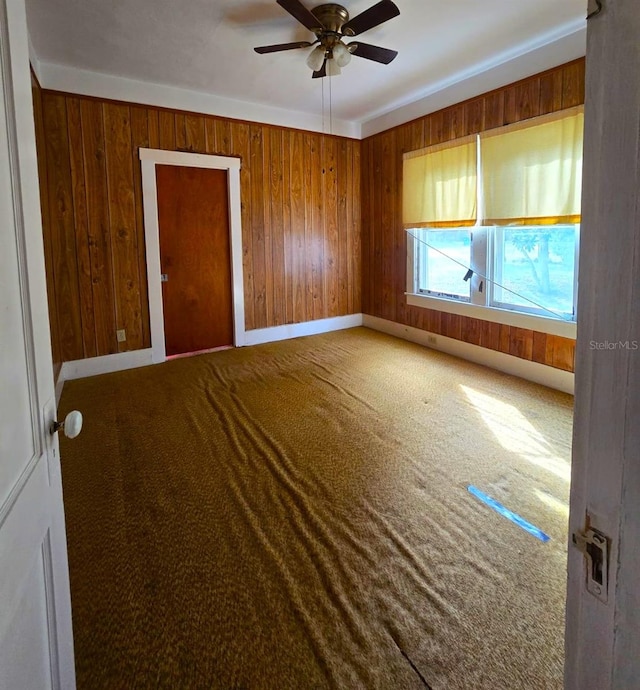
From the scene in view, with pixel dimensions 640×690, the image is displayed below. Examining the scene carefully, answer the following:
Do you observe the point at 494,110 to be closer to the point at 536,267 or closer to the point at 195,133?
the point at 536,267

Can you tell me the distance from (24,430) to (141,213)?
394 cm

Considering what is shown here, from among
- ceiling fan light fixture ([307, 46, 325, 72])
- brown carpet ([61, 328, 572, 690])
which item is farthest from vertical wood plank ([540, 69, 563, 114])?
brown carpet ([61, 328, 572, 690])

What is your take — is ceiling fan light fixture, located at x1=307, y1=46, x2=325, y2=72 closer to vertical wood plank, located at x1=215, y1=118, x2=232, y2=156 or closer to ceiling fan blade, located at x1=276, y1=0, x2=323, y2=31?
ceiling fan blade, located at x1=276, y1=0, x2=323, y2=31

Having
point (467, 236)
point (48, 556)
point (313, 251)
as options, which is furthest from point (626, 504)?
point (313, 251)

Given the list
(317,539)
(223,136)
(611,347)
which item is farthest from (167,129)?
(611,347)

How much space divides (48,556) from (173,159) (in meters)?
4.25

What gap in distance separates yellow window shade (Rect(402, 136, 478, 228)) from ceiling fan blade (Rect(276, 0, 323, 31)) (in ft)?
6.23

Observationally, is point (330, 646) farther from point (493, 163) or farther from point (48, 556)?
point (493, 163)

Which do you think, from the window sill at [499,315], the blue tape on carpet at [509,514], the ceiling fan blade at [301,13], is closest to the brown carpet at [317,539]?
the blue tape on carpet at [509,514]

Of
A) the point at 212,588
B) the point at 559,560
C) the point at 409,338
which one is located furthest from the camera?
the point at 409,338

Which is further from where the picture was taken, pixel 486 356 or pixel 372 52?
pixel 486 356

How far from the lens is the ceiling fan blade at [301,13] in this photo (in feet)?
8.25

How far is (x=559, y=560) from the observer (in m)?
1.77

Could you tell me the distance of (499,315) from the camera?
409cm
